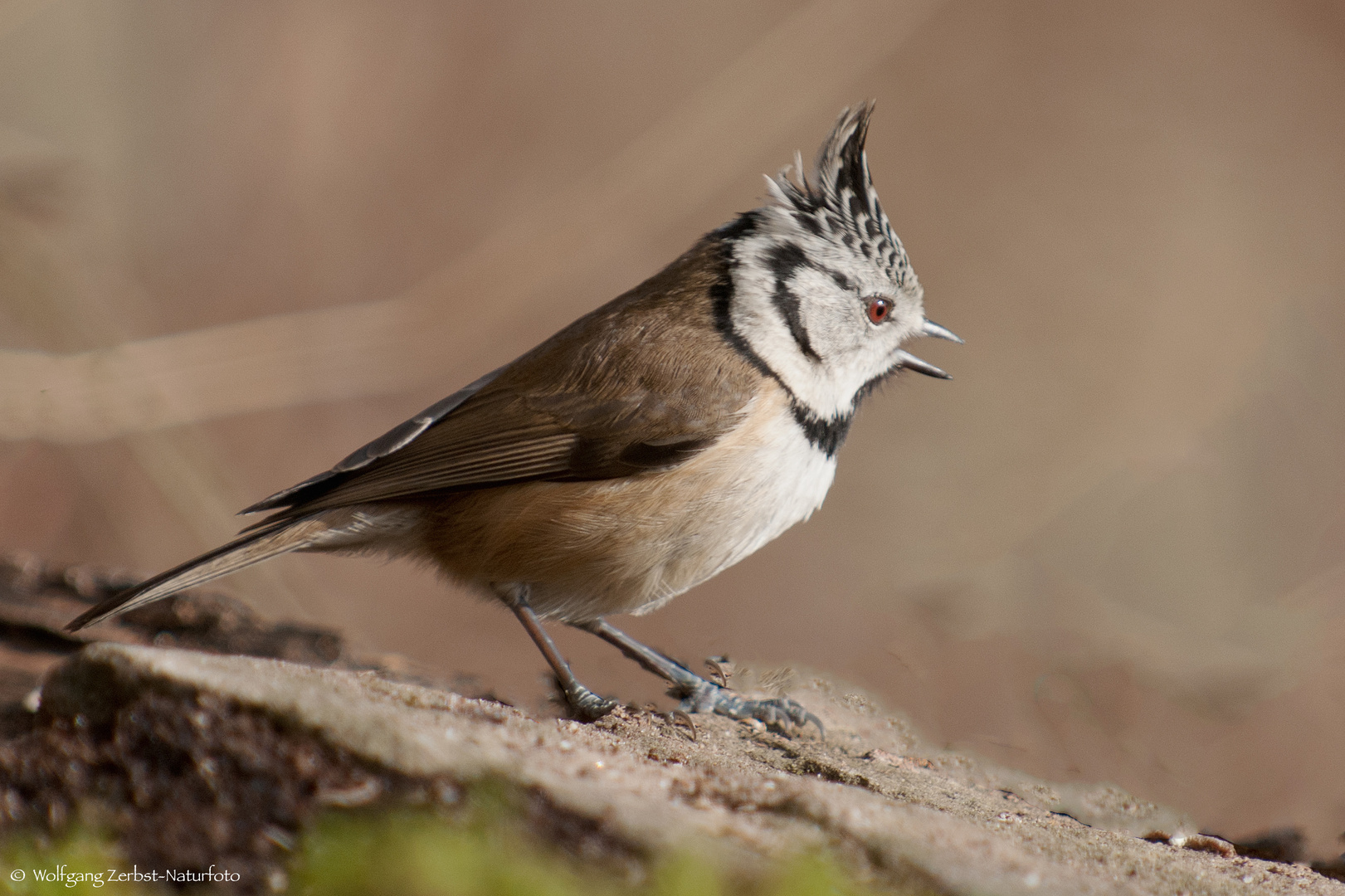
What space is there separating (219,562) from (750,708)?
1786mm

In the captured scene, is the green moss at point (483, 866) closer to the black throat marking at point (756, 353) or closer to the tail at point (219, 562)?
the tail at point (219, 562)

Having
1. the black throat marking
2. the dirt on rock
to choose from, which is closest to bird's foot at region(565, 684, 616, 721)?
the dirt on rock

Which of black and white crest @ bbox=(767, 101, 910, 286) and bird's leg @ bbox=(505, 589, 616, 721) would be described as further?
black and white crest @ bbox=(767, 101, 910, 286)

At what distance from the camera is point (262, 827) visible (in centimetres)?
171

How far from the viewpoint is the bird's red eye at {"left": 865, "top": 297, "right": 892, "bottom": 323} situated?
3.87 meters

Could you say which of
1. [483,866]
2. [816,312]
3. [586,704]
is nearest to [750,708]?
[586,704]

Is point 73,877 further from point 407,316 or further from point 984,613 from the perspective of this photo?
point 407,316

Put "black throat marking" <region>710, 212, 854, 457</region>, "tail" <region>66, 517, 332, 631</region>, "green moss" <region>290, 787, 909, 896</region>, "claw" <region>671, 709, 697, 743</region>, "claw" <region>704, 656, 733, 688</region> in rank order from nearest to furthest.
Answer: "green moss" <region>290, 787, 909, 896</region>, "tail" <region>66, 517, 332, 631</region>, "claw" <region>671, 709, 697, 743</region>, "black throat marking" <region>710, 212, 854, 457</region>, "claw" <region>704, 656, 733, 688</region>

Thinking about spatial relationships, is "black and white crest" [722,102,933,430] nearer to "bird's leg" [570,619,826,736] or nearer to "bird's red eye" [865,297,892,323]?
"bird's red eye" [865,297,892,323]

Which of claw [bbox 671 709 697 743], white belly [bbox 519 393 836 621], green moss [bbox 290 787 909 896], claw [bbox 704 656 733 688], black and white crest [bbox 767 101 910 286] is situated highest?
black and white crest [bbox 767 101 910 286]

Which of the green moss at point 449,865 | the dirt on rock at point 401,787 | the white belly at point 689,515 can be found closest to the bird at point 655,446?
the white belly at point 689,515

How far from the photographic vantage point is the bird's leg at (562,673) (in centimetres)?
327

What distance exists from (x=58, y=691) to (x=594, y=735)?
110cm

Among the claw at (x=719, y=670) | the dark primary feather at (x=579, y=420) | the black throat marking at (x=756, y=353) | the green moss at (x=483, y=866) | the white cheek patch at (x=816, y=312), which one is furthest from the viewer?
the claw at (x=719, y=670)
